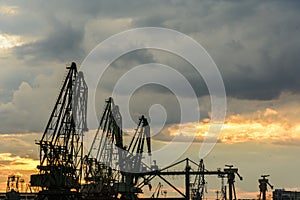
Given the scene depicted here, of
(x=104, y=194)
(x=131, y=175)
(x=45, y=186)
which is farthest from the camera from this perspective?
(x=131, y=175)

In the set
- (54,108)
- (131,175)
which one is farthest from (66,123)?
(131,175)

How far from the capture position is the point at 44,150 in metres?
125

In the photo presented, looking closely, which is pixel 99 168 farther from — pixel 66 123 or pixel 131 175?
pixel 66 123

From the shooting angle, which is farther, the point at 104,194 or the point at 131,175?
the point at 131,175

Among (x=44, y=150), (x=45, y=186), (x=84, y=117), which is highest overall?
(x=84, y=117)

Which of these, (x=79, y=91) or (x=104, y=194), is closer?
(x=79, y=91)

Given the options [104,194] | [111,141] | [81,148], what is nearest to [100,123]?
[111,141]

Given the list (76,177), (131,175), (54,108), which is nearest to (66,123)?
(54,108)

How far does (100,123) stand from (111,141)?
8.40 meters

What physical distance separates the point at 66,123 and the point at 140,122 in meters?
57.8

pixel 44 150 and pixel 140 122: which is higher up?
pixel 140 122

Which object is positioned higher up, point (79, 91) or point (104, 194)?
point (79, 91)

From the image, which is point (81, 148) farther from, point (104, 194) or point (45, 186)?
point (104, 194)

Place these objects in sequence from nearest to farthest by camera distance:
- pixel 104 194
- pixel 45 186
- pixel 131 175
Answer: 1. pixel 45 186
2. pixel 104 194
3. pixel 131 175
